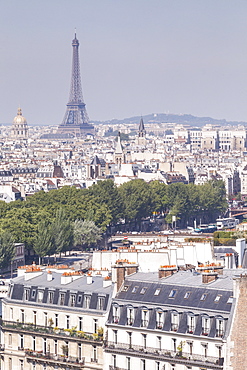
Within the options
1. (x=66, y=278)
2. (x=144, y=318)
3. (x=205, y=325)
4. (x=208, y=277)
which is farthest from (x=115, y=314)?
(x=205, y=325)

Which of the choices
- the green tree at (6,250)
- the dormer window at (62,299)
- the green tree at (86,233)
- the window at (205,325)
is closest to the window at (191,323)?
the window at (205,325)

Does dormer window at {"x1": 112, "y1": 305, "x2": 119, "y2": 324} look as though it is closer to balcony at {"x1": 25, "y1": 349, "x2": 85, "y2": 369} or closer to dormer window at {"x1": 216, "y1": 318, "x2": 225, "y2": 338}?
balcony at {"x1": 25, "y1": 349, "x2": 85, "y2": 369}

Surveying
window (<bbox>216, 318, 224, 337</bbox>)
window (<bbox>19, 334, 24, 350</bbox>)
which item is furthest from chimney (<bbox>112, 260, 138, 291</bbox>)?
window (<bbox>216, 318, 224, 337</bbox>)

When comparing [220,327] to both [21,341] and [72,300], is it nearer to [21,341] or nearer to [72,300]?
[72,300]

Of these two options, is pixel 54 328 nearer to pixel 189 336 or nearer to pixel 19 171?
pixel 189 336

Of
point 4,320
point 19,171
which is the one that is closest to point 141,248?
point 4,320

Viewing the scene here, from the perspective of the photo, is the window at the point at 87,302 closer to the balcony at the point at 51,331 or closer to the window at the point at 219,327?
the balcony at the point at 51,331
